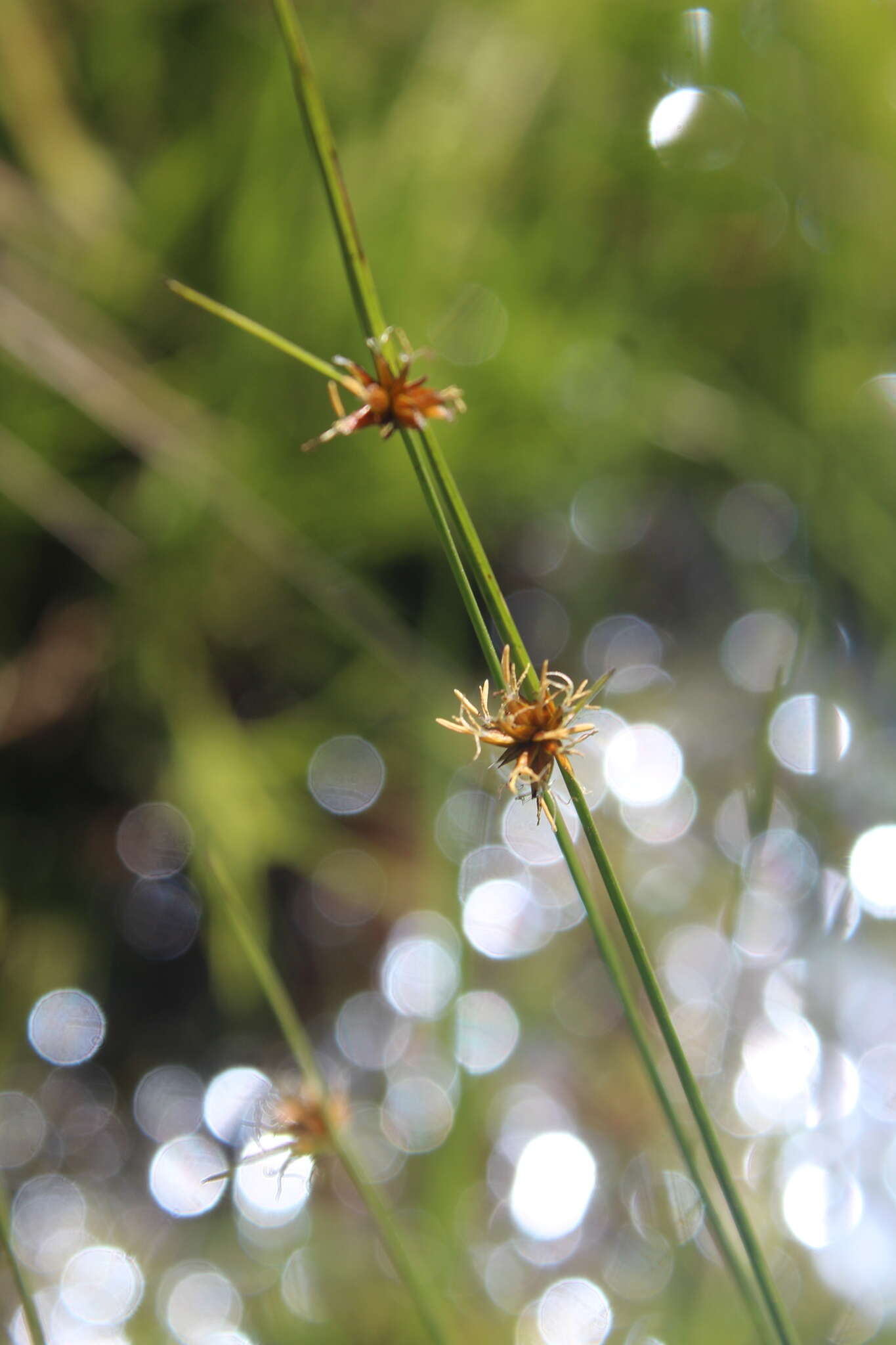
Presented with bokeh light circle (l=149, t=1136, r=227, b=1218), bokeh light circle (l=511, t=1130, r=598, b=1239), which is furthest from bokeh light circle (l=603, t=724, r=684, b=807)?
bokeh light circle (l=149, t=1136, r=227, b=1218)

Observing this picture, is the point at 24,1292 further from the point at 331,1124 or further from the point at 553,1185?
the point at 553,1185

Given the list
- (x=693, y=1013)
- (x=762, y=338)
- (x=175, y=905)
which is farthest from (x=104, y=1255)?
(x=762, y=338)

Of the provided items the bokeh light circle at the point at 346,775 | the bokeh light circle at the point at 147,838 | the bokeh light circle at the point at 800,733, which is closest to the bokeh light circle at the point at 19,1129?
the bokeh light circle at the point at 147,838

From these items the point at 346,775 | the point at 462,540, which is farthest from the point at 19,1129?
the point at 462,540

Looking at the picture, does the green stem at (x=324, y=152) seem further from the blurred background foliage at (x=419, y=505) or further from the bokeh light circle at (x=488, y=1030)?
the bokeh light circle at (x=488, y=1030)

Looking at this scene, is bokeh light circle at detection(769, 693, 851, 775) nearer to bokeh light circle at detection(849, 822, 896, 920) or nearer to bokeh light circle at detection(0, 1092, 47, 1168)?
bokeh light circle at detection(849, 822, 896, 920)

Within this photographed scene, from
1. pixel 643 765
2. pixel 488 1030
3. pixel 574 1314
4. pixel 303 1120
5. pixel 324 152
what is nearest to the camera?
pixel 324 152
